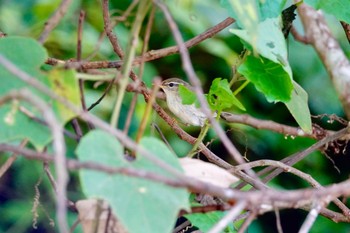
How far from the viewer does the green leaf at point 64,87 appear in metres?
0.76

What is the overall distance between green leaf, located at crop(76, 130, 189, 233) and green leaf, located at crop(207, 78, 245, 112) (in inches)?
16.2

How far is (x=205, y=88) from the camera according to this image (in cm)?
271

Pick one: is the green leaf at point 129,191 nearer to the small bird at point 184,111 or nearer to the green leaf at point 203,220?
the green leaf at point 203,220

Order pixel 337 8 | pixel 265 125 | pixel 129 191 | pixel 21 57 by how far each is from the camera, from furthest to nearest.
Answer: pixel 265 125, pixel 337 8, pixel 21 57, pixel 129 191

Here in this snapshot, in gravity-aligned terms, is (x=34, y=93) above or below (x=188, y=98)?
above

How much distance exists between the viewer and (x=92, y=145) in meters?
0.71

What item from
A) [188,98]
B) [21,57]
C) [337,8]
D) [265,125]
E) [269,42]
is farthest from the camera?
[265,125]

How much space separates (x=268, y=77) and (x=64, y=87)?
1.22 ft

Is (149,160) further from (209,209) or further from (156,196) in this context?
(209,209)

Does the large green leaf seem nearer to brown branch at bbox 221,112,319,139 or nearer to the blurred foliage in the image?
brown branch at bbox 221,112,319,139

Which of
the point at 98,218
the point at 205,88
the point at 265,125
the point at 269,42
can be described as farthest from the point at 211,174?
the point at 205,88

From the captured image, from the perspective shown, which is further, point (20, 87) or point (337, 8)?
point (337, 8)

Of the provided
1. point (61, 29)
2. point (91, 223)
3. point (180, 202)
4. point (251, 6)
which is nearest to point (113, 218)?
point (91, 223)

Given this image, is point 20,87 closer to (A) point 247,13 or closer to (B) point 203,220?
(A) point 247,13
